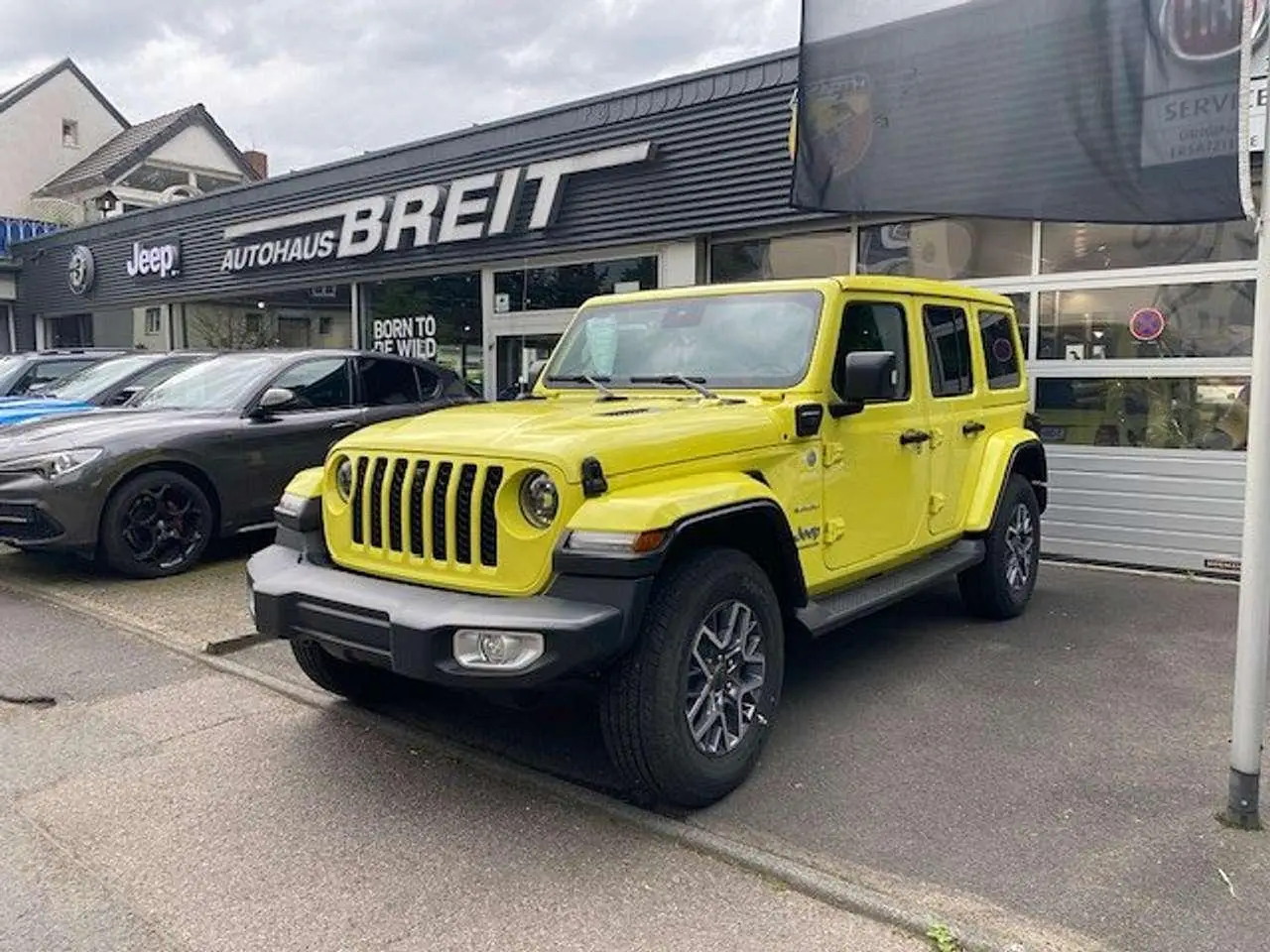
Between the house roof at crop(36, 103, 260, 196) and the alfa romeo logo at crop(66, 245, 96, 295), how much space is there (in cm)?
799

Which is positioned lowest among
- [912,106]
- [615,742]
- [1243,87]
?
[615,742]

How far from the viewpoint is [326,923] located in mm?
2734

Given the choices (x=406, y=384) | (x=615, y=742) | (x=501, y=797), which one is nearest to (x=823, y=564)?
(x=615, y=742)

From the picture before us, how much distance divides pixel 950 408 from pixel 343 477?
10.5 ft

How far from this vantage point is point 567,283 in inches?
440

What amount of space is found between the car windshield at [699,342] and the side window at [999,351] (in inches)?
76.1

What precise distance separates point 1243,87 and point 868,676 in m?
2.94

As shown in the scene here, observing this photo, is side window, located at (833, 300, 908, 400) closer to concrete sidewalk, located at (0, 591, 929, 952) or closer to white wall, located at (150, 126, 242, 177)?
concrete sidewalk, located at (0, 591, 929, 952)

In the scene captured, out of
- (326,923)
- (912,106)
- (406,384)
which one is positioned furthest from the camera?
(406,384)

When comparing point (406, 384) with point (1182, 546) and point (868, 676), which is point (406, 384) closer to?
point (868, 676)

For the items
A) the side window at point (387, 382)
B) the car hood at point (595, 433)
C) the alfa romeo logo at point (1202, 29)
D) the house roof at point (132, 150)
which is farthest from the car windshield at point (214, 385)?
the house roof at point (132, 150)

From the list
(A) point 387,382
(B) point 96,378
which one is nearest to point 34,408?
(B) point 96,378

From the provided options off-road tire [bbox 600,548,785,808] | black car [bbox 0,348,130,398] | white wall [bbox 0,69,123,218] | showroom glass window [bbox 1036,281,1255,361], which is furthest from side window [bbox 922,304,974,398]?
white wall [bbox 0,69,123,218]

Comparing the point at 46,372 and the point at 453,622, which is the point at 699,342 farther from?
the point at 46,372
